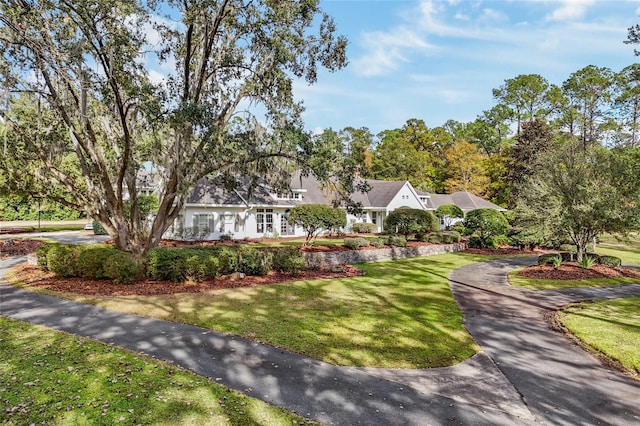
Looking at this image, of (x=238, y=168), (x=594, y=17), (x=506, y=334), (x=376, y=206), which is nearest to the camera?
(x=506, y=334)

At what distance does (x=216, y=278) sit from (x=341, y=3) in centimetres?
1149

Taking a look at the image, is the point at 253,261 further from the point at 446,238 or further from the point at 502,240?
the point at 502,240

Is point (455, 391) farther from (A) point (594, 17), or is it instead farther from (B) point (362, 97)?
(B) point (362, 97)

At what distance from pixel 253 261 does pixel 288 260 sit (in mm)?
1550

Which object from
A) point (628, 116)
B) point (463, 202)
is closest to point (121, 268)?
point (463, 202)

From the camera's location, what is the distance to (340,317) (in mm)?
9875

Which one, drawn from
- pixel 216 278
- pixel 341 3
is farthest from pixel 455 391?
pixel 341 3

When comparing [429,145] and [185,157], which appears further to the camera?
[429,145]

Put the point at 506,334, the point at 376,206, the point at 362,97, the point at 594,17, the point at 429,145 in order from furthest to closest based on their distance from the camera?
the point at 429,145 < the point at 376,206 < the point at 362,97 < the point at 594,17 < the point at 506,334

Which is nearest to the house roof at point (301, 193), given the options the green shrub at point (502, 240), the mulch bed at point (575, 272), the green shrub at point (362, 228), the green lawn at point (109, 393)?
the green shrub at point (362, 228)

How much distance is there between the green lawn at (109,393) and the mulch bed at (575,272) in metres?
15.8

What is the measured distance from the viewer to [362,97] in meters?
23.7

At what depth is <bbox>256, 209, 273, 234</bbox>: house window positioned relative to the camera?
2907 centimetres

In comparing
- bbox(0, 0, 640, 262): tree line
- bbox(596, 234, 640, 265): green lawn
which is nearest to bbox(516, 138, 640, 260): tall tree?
bbox(0, 0, 640, 262): tree line
